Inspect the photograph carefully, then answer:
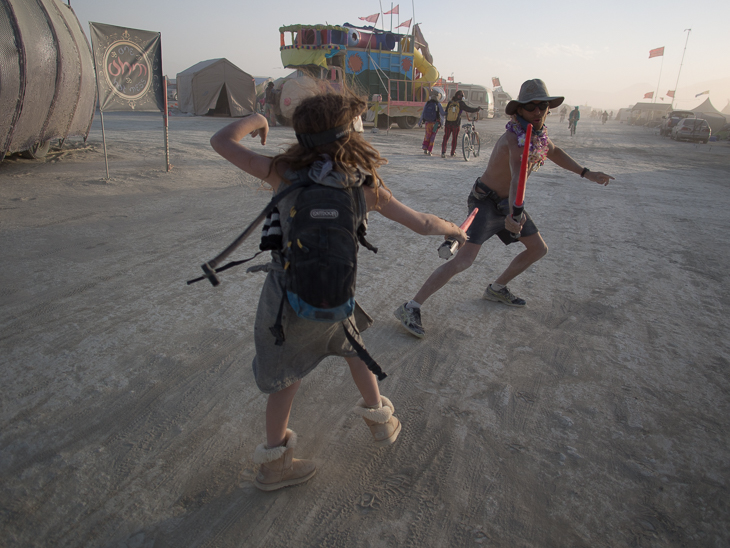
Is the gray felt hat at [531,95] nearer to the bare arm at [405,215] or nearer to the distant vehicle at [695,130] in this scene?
the bare arm at [405,215]

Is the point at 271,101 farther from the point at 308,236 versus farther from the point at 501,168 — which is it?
the point at 308,236

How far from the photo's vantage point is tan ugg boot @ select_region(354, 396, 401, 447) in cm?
198

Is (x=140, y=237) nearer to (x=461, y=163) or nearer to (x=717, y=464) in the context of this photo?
(x=717, y=464)

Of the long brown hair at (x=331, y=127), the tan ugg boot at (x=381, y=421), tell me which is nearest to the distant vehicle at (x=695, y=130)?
the tan ugg boot at (x=381, y=421)

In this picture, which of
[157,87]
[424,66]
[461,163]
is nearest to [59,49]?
[157,87]

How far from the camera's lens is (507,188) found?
3.22 m

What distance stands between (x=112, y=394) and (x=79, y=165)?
25.1 ft

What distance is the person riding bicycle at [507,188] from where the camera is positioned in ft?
9.68

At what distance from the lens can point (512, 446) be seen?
220cm

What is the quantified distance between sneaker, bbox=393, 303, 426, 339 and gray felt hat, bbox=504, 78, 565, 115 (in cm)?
152

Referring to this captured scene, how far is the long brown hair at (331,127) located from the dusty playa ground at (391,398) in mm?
1360

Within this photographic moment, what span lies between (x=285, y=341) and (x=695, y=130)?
94.4ft

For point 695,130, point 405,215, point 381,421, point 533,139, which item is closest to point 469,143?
point 533,139

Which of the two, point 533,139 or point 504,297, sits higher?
point 533,139
